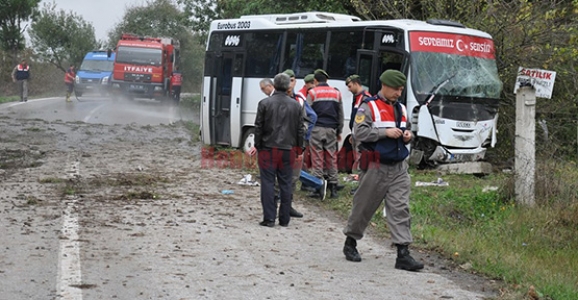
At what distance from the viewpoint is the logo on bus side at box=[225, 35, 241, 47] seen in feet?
63.5

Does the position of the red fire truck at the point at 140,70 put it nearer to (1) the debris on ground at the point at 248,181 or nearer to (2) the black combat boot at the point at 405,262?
(1) the debris on ground at the point at 248,181

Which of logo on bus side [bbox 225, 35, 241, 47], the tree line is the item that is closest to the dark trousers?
the tree line

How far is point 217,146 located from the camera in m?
19.9

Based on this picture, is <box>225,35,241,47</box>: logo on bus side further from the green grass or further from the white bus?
the green grass

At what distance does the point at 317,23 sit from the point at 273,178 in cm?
795

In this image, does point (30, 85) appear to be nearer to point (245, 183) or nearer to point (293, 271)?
point (245, 183)

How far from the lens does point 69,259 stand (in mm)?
7879

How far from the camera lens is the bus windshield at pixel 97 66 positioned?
4322 cm

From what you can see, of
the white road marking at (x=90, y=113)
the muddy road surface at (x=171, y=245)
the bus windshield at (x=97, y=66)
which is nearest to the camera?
the muddy road surface at (x=171, y=245)

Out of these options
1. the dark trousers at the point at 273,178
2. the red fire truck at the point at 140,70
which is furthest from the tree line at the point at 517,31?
the red fire truck at the point at 140,70

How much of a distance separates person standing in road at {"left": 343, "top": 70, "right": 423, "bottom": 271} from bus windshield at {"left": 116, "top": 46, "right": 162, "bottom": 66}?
3208cm

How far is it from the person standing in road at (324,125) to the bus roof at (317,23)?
12.3 feet

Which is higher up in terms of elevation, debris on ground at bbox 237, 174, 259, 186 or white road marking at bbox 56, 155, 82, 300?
white road marking at bbox 56, 155, 82, 300

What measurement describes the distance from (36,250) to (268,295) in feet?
8.77
